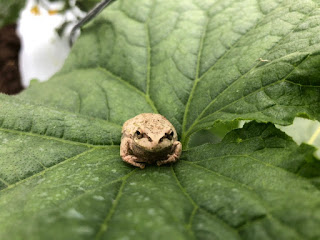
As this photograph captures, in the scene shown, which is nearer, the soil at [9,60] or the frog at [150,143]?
the frog at [150,143]

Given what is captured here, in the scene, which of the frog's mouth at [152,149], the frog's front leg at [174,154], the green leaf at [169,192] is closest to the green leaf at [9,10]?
the green leaf at [169,192]

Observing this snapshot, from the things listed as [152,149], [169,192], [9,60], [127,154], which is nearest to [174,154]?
[152,149]

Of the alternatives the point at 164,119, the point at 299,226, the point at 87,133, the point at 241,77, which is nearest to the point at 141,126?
the point at 164,119

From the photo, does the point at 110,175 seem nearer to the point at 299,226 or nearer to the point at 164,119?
the point at 164,119

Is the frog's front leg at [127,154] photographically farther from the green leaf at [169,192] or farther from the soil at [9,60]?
the soil at [9,60]

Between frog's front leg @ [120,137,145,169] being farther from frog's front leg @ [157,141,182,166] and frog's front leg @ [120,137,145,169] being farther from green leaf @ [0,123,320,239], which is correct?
frog's front leg @ [157,141,182,166]

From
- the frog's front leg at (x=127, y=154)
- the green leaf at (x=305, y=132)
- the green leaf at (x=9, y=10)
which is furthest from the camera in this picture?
the green leaf at (x=9, y=10)

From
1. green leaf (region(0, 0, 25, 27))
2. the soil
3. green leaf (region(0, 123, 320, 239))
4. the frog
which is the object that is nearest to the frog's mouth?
the frog
